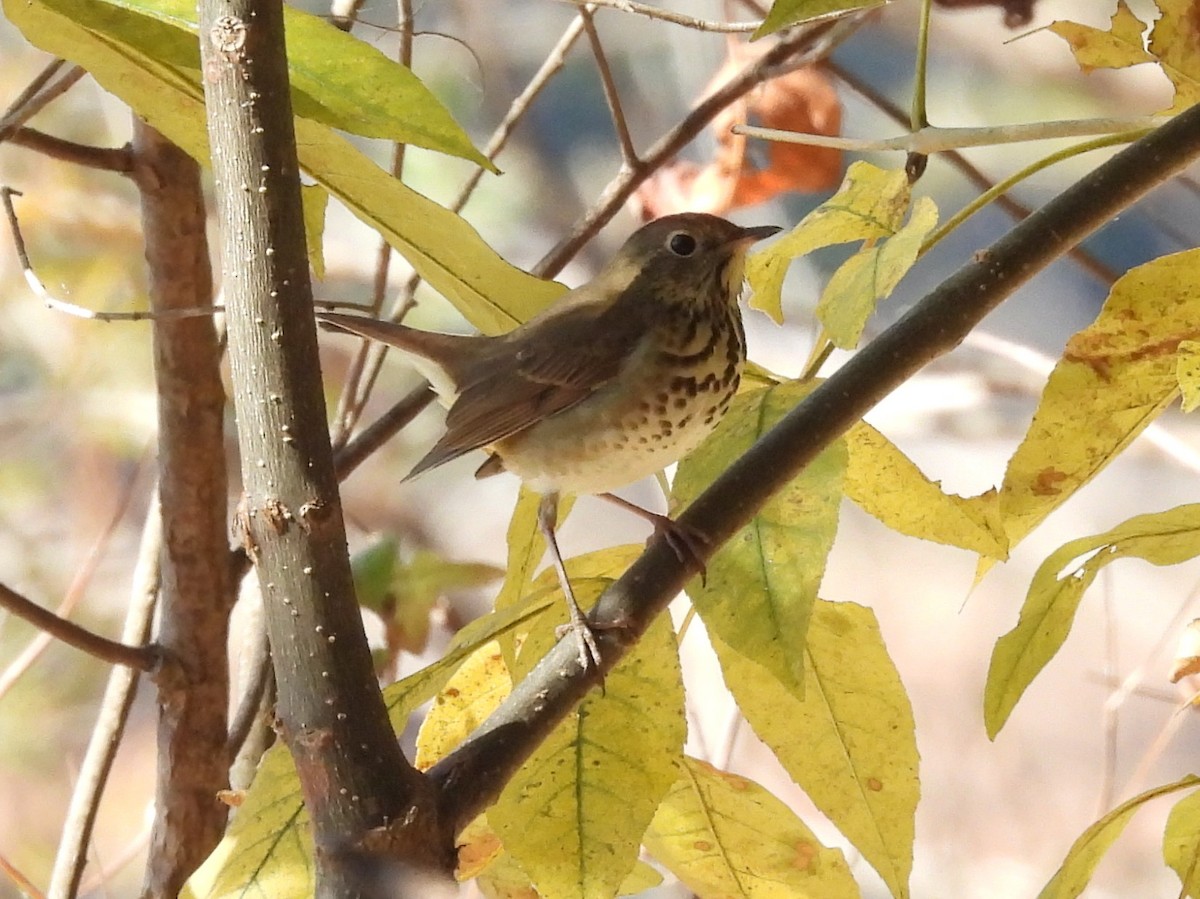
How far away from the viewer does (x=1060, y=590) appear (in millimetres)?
488

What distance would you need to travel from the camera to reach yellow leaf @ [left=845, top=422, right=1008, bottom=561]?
48 centimetres

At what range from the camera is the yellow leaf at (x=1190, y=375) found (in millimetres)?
321

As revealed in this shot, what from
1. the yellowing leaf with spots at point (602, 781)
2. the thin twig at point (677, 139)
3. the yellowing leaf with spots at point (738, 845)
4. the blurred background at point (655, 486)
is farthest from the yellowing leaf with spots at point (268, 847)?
the blurred background at point (655, 486)

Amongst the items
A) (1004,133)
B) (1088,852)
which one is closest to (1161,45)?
(1004,133)

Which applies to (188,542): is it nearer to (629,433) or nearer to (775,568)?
(629,433)

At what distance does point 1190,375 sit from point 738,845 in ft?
1.00

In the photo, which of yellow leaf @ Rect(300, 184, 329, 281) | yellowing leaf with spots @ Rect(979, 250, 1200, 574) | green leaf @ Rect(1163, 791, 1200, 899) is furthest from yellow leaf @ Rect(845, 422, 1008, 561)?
yellow leaf @ Rect(300, 184, 329, 281)

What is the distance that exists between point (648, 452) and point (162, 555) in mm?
332

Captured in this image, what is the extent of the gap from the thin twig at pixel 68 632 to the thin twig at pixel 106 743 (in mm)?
76

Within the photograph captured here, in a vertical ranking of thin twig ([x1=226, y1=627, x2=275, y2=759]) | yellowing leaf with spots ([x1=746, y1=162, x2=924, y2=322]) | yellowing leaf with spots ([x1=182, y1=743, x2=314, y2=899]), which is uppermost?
thin twig ([x1=226, y1=627, x2=275, y2=759])

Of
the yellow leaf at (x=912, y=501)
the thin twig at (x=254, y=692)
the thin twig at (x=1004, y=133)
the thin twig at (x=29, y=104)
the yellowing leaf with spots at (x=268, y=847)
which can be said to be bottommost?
the yellowing leaf with spots at (x=268, y=847)

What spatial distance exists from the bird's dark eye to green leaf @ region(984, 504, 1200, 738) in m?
0.45

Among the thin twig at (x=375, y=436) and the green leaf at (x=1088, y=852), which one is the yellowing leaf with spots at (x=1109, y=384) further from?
the thin twig at (x=375, y=436)

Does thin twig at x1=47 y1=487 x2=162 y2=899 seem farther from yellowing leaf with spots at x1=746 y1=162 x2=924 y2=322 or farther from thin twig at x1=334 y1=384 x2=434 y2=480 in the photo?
yellowing leaf with spots at x1=746 y1=162 x2=924 y2=322
